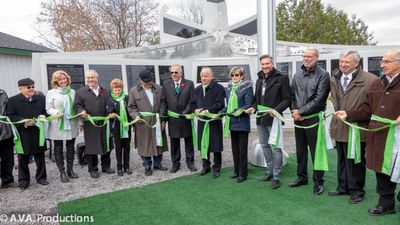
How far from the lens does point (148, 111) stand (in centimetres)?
603

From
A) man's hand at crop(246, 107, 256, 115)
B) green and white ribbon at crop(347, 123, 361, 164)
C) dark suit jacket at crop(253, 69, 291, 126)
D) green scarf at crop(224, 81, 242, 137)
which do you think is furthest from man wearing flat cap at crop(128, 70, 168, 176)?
green and white ribbon at crop(347, 123, 361, 164)

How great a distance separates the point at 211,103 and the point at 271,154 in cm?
125

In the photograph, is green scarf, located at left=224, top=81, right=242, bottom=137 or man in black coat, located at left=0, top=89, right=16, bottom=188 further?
man in black coat, located at left=0, top=89, right=16, bottom=188

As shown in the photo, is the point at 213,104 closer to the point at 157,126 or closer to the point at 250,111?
the point at 250,111

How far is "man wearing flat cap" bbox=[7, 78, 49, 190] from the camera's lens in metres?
5.32

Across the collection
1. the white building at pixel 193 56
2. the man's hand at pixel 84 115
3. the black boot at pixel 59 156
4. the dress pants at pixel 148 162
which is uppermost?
the white building at pixel 193 56

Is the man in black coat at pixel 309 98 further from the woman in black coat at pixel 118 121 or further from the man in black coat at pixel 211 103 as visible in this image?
the woman in black coat at pixel 118 121

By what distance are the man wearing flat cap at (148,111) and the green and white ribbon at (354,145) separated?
3.14 meters

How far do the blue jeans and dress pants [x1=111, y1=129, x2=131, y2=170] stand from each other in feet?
7.99

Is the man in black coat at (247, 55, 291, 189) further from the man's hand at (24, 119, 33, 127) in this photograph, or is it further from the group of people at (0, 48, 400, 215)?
the man's hand at (24, 119, 33, 127)

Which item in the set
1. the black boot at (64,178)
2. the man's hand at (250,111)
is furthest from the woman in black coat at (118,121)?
the man's hand at (250,111)

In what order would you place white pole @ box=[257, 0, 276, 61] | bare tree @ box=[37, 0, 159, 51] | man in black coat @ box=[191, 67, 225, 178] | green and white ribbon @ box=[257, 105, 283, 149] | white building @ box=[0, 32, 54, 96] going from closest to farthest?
1. green and white ribbon @ box=[257, 105, 283, 149]
2. man in black coat @ box=[191, 67, 225, 178]
3. white pole @ box=[257, 0, 276, 61]
4. white building @ box=[0, 32, 54, 96]
5. bare tree @ box=[37, 0, 159, 51]

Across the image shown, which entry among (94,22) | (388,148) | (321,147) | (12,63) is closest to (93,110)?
(321,147)

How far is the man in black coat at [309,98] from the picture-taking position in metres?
4.48
